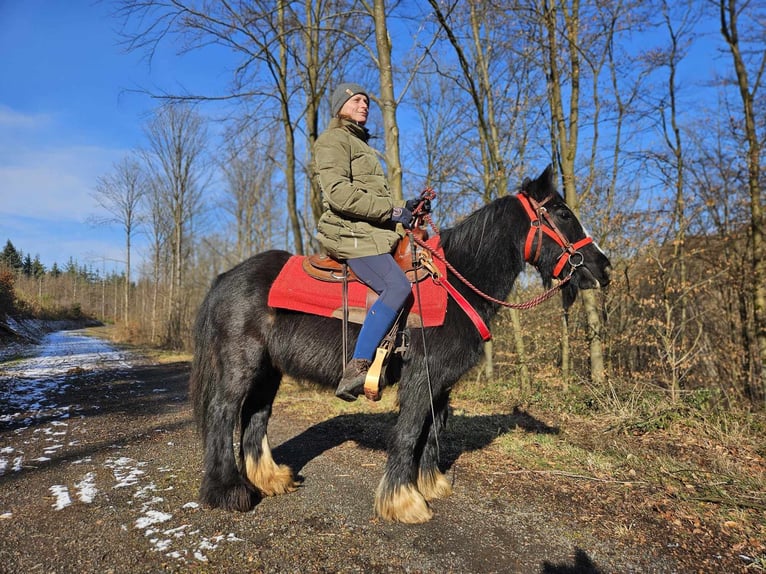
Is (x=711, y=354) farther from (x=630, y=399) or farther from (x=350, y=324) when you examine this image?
(x=350, y=324)

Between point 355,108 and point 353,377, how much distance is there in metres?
2.26

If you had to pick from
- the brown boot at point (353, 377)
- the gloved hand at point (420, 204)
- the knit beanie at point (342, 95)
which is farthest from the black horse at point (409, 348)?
the knit beanie at point (342, 95)

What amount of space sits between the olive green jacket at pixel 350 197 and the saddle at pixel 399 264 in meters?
0.10

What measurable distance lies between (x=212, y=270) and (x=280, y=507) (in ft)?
105

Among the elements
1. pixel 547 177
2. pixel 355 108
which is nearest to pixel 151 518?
pixel 355 108

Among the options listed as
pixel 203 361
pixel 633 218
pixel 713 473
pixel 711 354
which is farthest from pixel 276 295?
pixel 711 354

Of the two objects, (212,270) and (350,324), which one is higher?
(212,270)

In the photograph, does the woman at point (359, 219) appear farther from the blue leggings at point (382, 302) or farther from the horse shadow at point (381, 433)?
the horse shadow at point (381, 433)

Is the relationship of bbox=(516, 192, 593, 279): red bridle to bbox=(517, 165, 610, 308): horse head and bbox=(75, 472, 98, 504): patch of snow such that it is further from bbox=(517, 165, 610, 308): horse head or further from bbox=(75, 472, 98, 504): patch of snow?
bbox=(75, 472, 98, 504): patch of snow

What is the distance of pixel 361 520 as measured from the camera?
3150 mm

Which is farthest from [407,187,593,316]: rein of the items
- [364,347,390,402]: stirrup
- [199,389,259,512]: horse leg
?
[199,389,259,512]: horse leg

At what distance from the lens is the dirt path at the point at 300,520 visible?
258 centimetres

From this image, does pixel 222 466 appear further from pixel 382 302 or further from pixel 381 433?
pixel 381 433

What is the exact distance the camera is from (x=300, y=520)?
10.3ft
